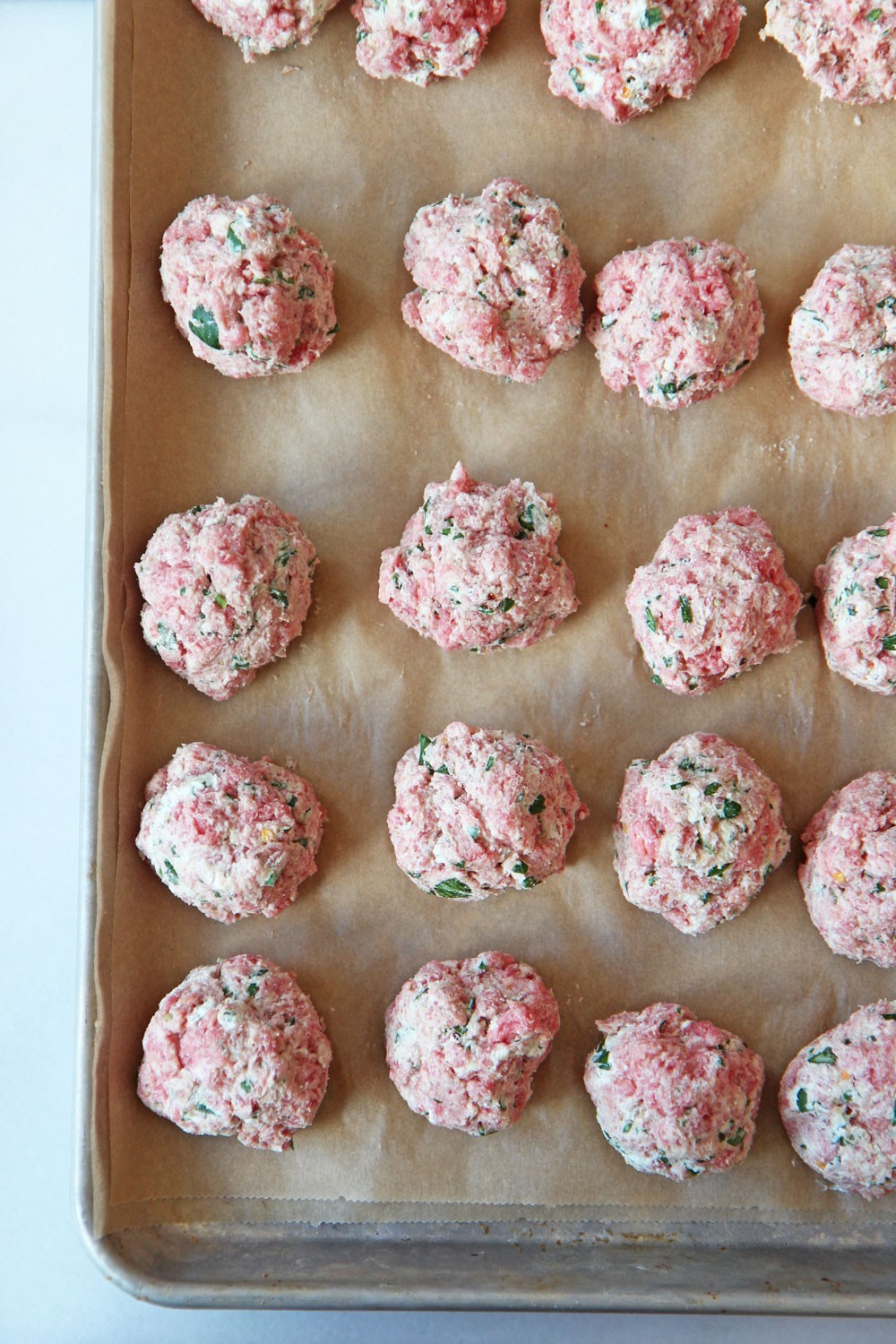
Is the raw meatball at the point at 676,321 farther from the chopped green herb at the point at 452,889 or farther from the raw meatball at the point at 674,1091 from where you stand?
the raw meatball at the point at 674,1091

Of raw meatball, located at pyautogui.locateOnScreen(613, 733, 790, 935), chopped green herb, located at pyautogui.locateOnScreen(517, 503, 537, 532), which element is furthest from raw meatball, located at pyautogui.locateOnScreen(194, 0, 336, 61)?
A: raw meatball, located at pyautogui.locateOnScreen(613, 733, 790, 935)

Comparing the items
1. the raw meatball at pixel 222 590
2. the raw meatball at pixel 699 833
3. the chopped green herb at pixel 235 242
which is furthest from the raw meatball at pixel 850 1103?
the chopped green herb at pixel 235 242

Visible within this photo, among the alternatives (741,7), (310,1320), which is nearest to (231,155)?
(741,7)

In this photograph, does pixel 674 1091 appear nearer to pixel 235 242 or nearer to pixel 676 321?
pixel 676 321

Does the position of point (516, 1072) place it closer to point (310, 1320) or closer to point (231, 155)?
point (310, 1320)

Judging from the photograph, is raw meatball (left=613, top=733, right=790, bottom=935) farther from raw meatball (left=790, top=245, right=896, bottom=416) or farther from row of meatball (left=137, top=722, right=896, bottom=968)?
raw meatball (left=790, top=245, right=896, bottom=416)

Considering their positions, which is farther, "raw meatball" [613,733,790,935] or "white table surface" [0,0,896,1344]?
"white table surface" [0,0,896,1344]
